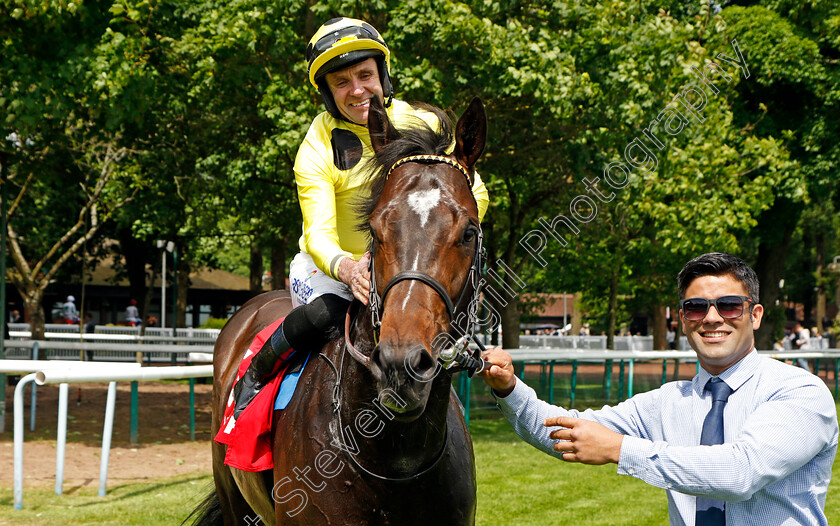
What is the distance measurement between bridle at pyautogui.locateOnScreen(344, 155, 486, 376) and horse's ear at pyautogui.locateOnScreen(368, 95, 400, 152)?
176 millimetres

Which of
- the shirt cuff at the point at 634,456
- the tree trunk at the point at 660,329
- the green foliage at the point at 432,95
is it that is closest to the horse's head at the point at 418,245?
the shirt cuff at the point at 634,456

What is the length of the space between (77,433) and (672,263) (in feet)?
45.6

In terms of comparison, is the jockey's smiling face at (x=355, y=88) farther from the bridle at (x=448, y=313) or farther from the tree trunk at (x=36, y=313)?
the tree trunk at (x=36, y=313)

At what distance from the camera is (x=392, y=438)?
264 centimetres

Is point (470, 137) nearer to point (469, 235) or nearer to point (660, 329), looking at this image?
point (469, 235)

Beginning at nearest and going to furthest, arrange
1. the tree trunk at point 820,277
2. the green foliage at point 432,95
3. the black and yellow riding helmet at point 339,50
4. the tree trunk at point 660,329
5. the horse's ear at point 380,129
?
the horse's ear at point 380,129 → the black and yellow riding helmet at point 339,50 → the green foliage at point 432,95 → the tree trunk at point 660,329 → the tree trunk at point 820,277

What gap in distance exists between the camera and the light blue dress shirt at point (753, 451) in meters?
2.18

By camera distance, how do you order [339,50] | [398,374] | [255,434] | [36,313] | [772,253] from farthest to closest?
[772,253] → [36,313] → [339,50] → [255,434] → [398,374]

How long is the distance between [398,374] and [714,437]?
108 centimetres

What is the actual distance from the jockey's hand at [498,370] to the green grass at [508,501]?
3.45m

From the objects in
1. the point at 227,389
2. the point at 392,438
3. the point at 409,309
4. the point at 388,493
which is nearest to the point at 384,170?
the point at 409,309

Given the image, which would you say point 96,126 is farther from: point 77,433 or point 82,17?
point 77,433

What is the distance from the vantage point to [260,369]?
350 centimetres

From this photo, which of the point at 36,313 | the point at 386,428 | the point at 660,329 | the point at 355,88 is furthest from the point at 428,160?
the point at 660,329
